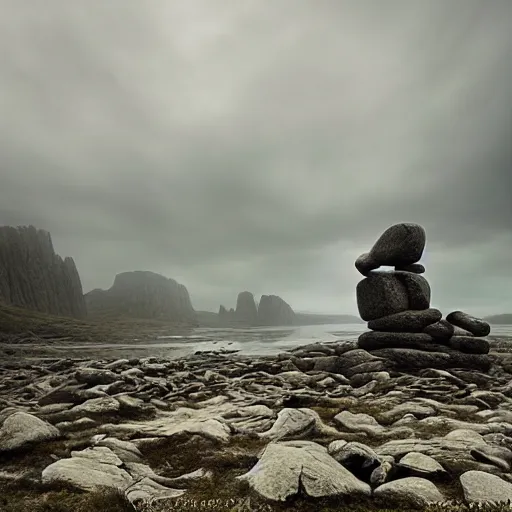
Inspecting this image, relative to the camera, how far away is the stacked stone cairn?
18.1 metres

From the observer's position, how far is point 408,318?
67.8 ft

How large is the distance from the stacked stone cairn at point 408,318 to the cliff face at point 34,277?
553ft

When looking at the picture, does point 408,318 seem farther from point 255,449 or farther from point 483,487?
point 483,487

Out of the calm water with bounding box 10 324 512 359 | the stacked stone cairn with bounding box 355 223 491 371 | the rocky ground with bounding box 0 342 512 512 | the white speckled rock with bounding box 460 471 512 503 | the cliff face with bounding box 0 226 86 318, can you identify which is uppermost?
the cliff face with bounding box 0 226 86 318

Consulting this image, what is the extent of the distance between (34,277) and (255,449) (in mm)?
195264

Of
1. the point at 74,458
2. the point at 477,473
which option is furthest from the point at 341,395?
the point at 74,458

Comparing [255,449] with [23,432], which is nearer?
[255,449]

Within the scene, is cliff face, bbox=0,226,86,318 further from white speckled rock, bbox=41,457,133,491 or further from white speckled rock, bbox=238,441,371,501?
white speckled rock, bbox=238,441,371,501

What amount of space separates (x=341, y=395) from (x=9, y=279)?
186 meters

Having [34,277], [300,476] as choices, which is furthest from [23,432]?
[34,277]

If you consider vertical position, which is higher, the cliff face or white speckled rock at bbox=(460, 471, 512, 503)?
the cliff face

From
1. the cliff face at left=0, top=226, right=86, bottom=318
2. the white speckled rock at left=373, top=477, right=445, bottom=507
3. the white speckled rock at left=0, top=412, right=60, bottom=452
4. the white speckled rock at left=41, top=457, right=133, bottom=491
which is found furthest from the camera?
the cliff face at left=0, top=226, right=86, bottom=318

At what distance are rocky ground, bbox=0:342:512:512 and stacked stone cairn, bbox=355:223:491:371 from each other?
5.48 metres

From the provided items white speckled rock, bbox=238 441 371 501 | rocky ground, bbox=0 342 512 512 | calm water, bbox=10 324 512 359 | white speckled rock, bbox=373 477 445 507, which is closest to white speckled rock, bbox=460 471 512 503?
rocky ground, bbox=0 342 512 512
